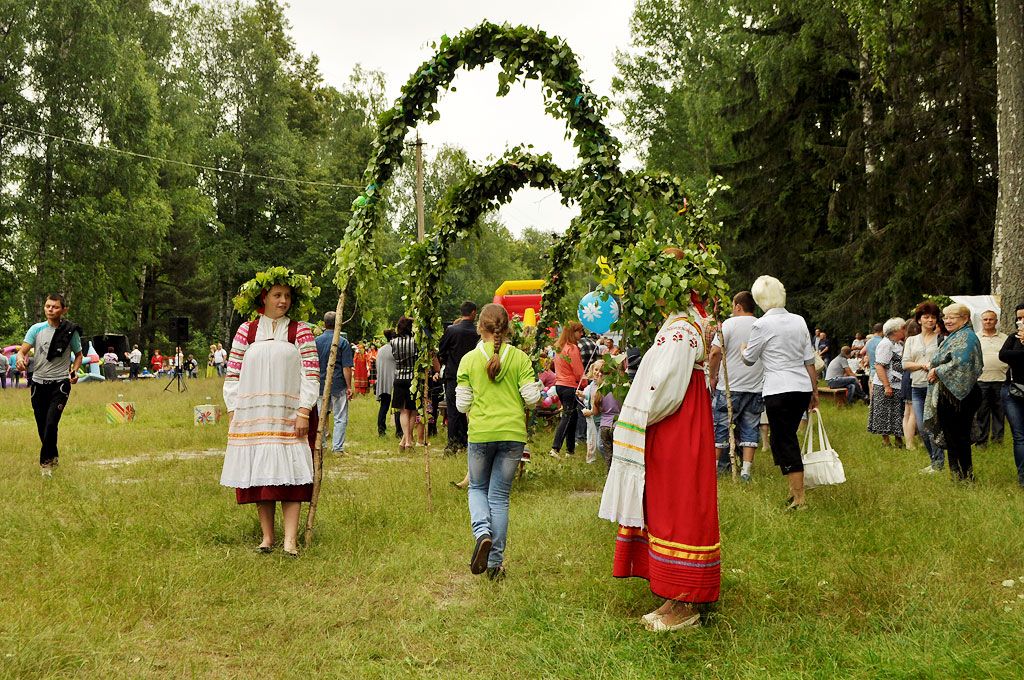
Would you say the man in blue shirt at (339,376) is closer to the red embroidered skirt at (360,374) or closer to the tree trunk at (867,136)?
the red embroidered skirt at (360,374)

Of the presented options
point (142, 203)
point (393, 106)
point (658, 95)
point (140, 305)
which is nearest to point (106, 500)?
point (393, 106)

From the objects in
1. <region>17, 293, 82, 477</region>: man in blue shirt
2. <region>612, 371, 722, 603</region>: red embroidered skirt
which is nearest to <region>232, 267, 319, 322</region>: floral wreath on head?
<region>612, 371, 722, 603</region>: red embroidered skirt

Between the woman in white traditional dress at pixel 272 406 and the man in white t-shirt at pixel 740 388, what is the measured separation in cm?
470

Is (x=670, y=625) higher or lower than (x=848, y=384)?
lower

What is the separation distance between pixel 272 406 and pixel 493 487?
1.75 metres

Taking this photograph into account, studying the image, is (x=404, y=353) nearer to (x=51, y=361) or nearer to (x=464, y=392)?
(x=51, y=361)

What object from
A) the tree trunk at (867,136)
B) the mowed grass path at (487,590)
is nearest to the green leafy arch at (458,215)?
the mowed grass path at (487,590)

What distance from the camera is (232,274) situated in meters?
42.9

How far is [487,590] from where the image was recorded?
18.2 ft

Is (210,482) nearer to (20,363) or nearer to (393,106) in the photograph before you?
(20,363)

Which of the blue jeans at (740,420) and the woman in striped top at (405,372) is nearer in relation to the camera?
the blue jeans at (740,420)

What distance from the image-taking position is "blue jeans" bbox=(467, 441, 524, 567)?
19.3ft

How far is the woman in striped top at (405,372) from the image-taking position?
12953 mm

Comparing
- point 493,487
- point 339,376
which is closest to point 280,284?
point 493,487
